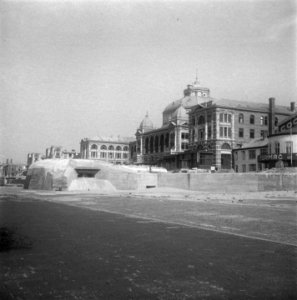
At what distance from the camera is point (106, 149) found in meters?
159

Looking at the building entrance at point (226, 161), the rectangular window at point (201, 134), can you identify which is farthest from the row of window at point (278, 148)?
the rectangular window at point (201, 134)

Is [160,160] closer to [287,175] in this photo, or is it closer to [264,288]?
[287,175]

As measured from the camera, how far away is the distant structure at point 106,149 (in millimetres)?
156125

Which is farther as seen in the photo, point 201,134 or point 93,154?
point 93,154

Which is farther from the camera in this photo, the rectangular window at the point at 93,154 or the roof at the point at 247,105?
the rectangular window at the point at 93,154

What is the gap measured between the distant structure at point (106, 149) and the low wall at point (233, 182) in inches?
4039

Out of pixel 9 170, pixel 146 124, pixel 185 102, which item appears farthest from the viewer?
pixel 9 170

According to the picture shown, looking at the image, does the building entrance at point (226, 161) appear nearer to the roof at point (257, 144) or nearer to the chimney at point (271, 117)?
the roof at point (257, 144)

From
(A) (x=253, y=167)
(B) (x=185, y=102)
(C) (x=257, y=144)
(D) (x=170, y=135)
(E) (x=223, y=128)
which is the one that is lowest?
(A) (x=253, y=167)

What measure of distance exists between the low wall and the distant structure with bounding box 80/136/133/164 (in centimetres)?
10259

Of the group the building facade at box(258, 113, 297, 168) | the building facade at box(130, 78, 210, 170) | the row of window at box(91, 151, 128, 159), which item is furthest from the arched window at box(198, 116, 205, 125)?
the row of window at box(91, 151, 128, 159)

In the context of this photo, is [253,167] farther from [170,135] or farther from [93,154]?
[93,154]

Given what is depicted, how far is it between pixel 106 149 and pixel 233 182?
115 meters

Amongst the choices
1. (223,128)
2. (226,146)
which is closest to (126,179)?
(226,146)
